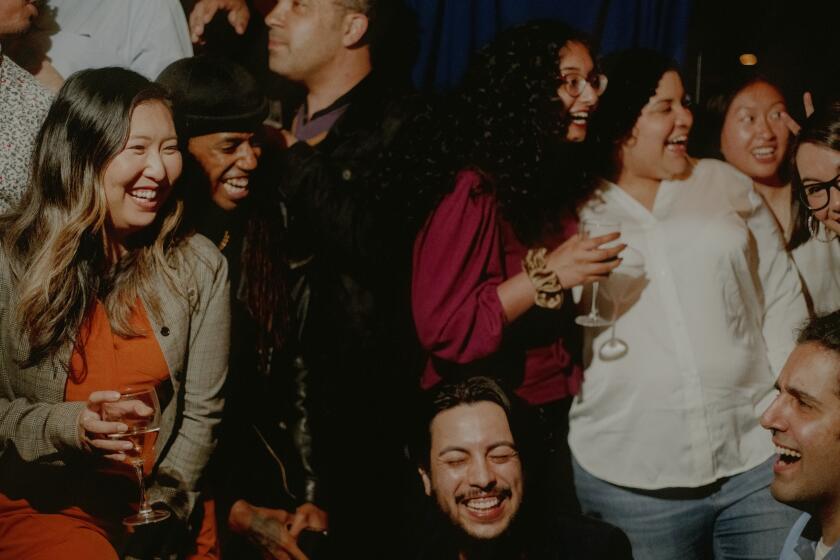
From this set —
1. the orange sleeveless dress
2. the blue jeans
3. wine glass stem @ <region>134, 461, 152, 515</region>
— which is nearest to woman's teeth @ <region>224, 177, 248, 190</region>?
the orange sleeveless dress

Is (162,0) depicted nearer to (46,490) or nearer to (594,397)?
(46,490)

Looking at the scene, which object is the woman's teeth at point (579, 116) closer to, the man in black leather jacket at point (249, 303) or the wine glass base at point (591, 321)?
the wine glass base at point (591, 321)

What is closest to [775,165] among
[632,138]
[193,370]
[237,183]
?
[632,138]

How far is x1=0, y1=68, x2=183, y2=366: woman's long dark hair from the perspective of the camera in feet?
6.23

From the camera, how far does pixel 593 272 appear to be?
217cm

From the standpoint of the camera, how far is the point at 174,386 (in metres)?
2.02

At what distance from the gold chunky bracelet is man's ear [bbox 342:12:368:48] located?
0.70 metres

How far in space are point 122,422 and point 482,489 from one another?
875 mm

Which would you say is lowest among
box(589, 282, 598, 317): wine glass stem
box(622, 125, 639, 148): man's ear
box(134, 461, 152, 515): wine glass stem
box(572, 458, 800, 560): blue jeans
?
box(572, 458, 800, 560): blue jeans

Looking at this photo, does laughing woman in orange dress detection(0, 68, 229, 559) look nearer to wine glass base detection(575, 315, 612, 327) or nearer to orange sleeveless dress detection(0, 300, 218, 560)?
orange sleeveless dress detection(0, 300, 218, 560)

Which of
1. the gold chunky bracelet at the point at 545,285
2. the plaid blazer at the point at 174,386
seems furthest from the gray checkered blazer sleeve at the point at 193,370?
the gold chunky bracelet at the point at 545,285

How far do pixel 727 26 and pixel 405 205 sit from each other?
1.14 meters

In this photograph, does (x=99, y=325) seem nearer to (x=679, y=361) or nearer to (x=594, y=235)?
(x=594, y=235)

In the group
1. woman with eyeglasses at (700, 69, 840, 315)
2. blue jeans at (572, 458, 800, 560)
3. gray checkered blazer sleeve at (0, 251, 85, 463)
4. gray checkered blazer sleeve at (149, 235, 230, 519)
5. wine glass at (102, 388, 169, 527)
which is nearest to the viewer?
wine glass at (102, 388, 169, 527)
